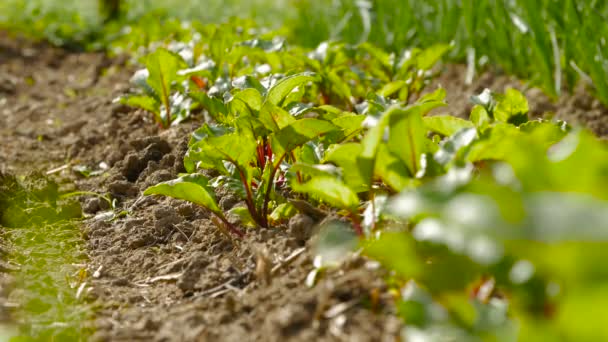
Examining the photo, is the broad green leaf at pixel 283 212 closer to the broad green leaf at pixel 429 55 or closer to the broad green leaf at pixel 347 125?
the broad green leaf at pixel 347 125

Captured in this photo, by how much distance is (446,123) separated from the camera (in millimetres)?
1553

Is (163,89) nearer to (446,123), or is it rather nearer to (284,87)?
(284,87)

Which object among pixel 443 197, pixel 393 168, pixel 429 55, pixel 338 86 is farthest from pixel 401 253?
pixel 429 55

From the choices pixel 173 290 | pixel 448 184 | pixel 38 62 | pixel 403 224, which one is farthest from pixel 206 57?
pixel 38 62

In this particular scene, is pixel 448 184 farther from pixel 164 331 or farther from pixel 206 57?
pixel 206 57

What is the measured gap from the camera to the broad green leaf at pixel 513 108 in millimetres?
1893

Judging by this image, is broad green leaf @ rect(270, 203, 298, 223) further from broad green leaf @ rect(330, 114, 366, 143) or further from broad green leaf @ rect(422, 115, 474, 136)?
broad green leaf @ rect(422, 115, 474, 136)

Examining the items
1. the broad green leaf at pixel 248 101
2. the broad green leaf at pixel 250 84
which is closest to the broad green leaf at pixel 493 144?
the broad green leaf at pixel 248 101

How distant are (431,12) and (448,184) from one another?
3.66 metres

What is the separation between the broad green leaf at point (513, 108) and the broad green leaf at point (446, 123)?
0.38 meters

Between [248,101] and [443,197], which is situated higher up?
[443,197]

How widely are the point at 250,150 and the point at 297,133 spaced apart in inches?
4.5

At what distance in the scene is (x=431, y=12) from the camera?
445cm

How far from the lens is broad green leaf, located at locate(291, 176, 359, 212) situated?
1391mm
